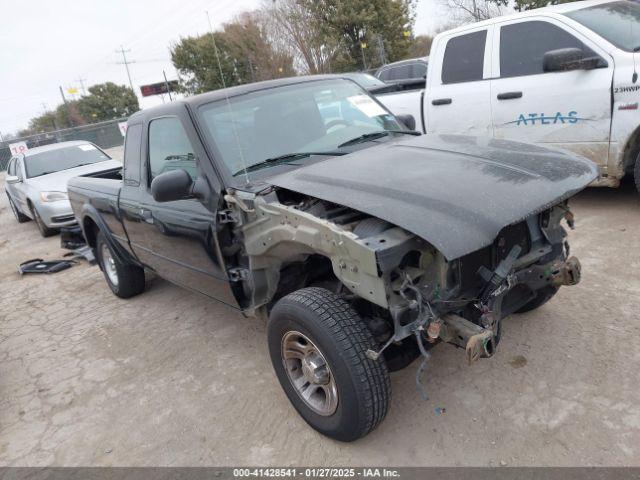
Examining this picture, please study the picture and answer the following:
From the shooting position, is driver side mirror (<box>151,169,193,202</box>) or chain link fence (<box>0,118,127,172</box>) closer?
driver side mirror (<box>151,169,193,202</box>)

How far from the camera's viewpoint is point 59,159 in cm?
960

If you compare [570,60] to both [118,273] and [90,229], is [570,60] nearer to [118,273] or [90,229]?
[118,273]

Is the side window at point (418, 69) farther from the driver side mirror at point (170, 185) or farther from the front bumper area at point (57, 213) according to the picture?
the driver side mirror at point (170, 185)

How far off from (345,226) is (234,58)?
3258 centimetres

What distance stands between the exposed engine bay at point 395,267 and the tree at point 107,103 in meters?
64.9

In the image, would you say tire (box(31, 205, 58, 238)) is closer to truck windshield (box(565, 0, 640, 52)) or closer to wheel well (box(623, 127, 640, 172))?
truck windshield (box(565, 0, 640, 52))

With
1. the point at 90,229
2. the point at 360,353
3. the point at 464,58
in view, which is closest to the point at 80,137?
the point at 90,229

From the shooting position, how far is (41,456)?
3.03m

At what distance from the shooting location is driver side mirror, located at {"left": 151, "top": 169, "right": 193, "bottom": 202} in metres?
3.00

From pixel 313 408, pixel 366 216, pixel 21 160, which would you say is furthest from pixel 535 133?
pixel 21 160

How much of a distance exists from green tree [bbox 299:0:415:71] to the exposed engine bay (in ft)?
79.6

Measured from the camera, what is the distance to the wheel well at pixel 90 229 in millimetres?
5383

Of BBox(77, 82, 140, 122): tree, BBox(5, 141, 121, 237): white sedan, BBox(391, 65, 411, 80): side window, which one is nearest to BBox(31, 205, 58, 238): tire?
BBox(5, 141, 121, 237): white sedan

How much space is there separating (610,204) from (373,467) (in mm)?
4364
